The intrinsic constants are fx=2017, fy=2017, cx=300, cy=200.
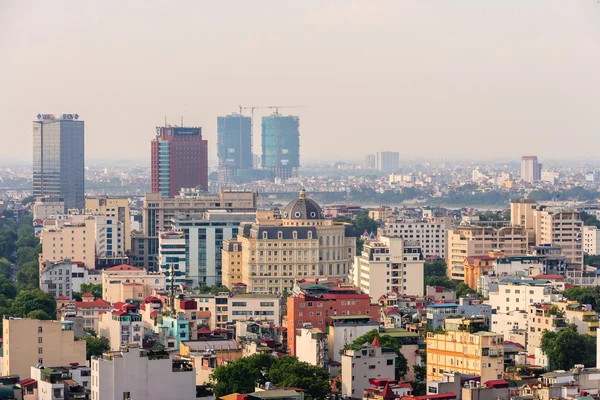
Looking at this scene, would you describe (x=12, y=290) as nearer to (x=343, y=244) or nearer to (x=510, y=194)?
(x=343, y=244)

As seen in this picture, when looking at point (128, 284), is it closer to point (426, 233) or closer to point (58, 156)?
point (426, 233)

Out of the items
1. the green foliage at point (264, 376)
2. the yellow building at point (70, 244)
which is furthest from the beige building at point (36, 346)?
the yellow building at point (70, 244)

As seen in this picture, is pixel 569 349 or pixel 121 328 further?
pixel 121 328

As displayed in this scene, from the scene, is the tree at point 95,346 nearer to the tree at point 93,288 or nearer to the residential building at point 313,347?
the residential building at point 313,347

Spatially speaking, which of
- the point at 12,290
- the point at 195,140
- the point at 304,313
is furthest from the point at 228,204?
the point at 195,140

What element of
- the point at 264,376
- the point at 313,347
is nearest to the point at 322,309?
the point at 313,347

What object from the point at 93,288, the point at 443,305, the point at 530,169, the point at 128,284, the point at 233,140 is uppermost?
the point at 233,140

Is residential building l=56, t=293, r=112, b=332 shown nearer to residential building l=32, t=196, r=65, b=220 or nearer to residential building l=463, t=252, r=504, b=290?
residential building l=463, t=252, r=504, b=290
